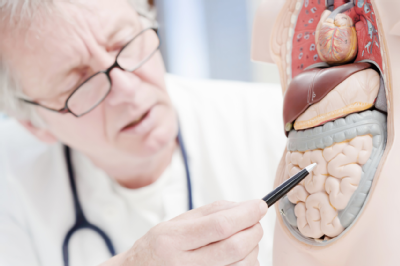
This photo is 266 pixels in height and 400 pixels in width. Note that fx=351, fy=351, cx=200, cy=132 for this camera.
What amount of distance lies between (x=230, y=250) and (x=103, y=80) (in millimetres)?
486

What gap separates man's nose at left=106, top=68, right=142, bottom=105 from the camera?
766 mm

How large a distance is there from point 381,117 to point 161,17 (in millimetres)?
1496

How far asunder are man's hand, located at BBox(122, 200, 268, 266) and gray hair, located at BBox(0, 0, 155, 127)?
0.49 meters

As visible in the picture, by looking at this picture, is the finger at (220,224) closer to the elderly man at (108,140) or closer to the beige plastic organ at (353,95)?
the elderly man at (108,140)

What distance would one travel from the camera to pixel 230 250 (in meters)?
0.46

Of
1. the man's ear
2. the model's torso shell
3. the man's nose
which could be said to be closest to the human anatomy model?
the model's torso shell

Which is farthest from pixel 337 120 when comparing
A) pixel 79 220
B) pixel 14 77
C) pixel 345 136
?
pixel 79 220

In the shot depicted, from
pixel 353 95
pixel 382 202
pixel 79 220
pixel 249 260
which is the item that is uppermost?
pixel 353 95

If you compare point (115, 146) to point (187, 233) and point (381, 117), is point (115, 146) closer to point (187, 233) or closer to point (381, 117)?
point (187, 233)

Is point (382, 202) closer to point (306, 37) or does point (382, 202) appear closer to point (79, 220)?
point (306, 37)

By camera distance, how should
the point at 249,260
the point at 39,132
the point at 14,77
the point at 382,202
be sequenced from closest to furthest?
the point at 382,202 < the point at 249,260 < the point at 14,77 < the point at 39,132

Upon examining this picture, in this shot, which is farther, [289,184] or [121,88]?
[121,88]

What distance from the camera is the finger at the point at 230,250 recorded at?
1.50 ft

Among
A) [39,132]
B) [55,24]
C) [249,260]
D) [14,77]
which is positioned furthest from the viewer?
[39,132]
